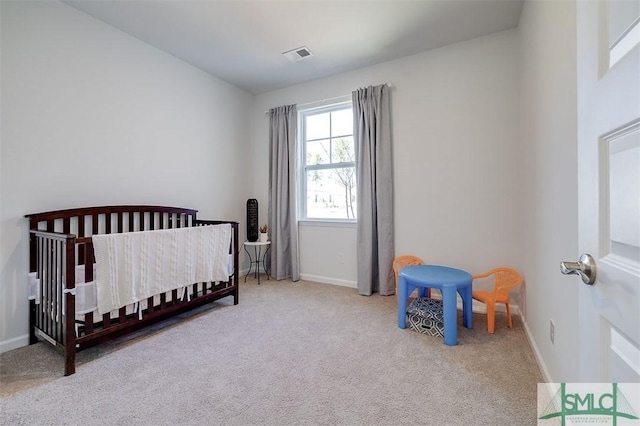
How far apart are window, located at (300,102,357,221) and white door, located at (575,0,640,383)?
8.95 feet

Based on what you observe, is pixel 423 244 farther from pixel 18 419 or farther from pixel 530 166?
pixel 18 419

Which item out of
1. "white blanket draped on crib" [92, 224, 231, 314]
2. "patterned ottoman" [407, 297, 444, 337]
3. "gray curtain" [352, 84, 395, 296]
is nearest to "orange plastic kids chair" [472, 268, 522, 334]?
"patterned ottoman" [407, 297, 444, 337]

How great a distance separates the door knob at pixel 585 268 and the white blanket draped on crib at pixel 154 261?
2.31 meters

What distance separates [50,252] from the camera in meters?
1.83

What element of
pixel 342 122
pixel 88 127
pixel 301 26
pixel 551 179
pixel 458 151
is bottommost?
pixel 551 179

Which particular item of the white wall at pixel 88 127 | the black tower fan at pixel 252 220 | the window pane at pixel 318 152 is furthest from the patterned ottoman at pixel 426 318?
the white wall at pixel 88 127

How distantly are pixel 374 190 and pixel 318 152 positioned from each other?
1.01 metres

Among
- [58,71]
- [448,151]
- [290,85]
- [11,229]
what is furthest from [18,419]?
[290,85]

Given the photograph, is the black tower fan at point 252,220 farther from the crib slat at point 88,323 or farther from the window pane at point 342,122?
the crib slat at point 88,323

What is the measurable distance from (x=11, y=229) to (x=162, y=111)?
5.29ft

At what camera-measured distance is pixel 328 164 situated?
142 inches

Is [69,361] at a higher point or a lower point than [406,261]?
lower

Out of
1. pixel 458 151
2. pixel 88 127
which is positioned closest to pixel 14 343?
pixel 88 127

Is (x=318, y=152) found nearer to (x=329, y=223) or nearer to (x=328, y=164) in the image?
(x=328, y=164)
